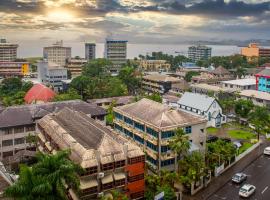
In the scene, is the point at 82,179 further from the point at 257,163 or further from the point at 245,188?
the point at 257,163

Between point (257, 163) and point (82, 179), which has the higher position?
point (82, 179)

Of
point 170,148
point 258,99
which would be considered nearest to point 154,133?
point 170,148

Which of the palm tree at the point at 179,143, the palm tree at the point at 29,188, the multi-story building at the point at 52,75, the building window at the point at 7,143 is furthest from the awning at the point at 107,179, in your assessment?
the multi-story building at the point at 52,75

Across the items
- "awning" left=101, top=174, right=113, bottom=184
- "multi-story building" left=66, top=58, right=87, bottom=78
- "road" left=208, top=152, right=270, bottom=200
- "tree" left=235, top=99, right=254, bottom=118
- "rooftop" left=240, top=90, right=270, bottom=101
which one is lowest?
"road" left=208, top=152, right=270, bottom=200

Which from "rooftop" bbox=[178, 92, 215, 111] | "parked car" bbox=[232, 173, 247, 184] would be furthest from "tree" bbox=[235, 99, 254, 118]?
"parked car" bbox=[232, 173, 247, 184]

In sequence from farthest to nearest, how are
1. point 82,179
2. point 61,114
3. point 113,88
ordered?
point 113,88
point 61,114
point 82,179

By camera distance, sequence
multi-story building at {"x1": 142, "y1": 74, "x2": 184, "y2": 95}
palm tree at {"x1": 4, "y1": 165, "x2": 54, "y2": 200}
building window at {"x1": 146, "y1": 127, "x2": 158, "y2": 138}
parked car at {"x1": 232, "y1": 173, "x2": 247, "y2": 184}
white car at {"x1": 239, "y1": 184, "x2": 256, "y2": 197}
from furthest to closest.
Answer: multi-story building at {"x1": 142, "y1": 74, "x2": 184, "y2": 95} → building window at {"x1": 146, "y1": 127, "x2": 158, "y2": 138} → parked car at {"x1": 232, "y1": 173, "x2": 247, "y2": 184} → white car at {"x1": 239, "y1": 184, "x2": 256, "y2": 197} → palm tree at {"x1": 4, "y1": 165, "x2": 54, "y2": 200}

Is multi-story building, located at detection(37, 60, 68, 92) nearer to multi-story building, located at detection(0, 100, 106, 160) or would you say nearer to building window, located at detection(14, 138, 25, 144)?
multi-story building, located at detection(0, 100, 106, 160)
